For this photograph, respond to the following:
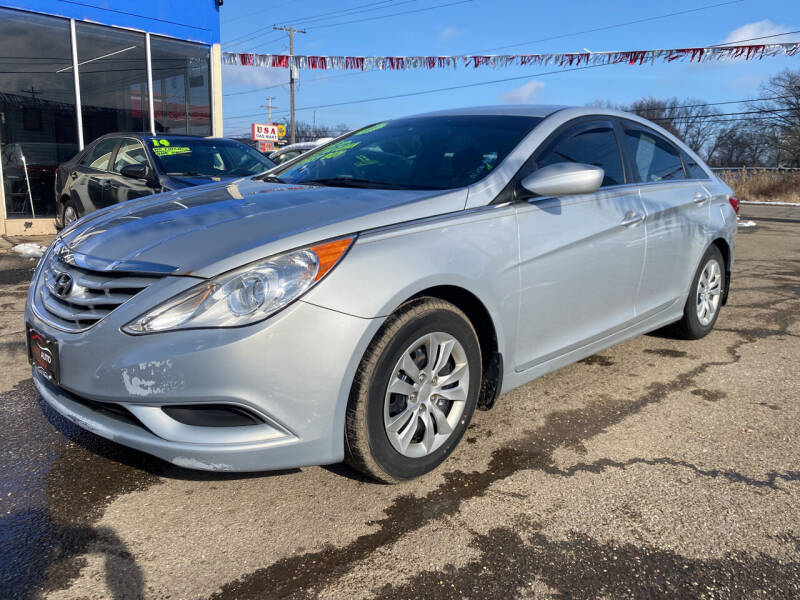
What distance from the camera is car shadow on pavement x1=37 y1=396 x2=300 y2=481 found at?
265 cm

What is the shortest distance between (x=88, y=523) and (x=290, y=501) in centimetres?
72

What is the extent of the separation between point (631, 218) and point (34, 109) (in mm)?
11205

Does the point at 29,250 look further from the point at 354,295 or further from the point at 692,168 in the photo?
the point at 692,168

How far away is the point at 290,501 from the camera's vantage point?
2465 millimetres

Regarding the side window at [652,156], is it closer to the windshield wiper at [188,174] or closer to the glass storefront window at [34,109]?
the windshield wiper at [188,174]

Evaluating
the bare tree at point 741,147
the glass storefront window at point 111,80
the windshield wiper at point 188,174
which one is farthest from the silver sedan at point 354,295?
the bare tree at point 741,147

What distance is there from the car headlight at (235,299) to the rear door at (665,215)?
7.70 ft

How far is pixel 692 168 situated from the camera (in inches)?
178

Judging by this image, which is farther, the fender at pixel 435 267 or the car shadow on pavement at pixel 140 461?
the car shadow on pavement at pixel 140 461

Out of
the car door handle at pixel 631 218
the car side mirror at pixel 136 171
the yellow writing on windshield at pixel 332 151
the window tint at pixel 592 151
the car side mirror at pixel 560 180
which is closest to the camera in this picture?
the car side mirror at pixel 560 180

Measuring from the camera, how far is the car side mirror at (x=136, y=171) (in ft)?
21.9

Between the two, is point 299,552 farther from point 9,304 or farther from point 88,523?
point 9,304

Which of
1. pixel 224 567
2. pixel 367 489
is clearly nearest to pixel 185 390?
pixel 224 567

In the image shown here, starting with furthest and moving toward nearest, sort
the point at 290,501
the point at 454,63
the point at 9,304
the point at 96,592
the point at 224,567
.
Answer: the point at 454,63, the point at 9,304, the point at 290,501, the point at 224,567, the point at 96,592
